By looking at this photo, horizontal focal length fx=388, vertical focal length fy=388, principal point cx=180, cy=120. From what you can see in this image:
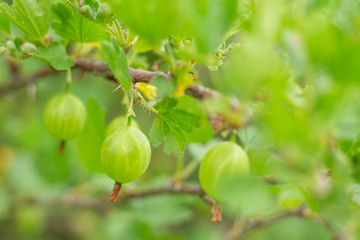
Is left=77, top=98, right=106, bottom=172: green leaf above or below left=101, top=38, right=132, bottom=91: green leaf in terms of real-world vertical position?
below

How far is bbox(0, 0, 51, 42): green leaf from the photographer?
792mm

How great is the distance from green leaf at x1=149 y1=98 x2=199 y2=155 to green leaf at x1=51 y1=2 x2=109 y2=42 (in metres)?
0.25

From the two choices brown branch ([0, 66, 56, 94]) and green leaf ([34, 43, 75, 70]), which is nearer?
green leaf ([34, 43, 75, 70])

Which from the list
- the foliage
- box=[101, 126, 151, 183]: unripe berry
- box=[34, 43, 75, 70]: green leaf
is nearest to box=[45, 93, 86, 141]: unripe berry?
the foliage

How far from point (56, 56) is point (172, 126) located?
1.08 ft

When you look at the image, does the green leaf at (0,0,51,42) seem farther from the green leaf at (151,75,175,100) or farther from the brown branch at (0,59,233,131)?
the green leaf at (151,75,175,100)

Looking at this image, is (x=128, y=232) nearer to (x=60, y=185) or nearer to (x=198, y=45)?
(x=60, y=185)

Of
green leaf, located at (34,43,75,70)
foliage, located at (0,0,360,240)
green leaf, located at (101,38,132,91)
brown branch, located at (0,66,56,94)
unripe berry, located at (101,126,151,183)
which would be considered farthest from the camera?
brown branch, located at (0,66,56,94)

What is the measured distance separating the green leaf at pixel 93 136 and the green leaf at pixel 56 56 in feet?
0.63

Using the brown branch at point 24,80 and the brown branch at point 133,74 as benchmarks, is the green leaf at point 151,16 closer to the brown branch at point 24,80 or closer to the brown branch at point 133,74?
the brown branch at point 133,74

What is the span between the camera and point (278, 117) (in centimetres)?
43

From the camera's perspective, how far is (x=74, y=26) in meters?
0.84

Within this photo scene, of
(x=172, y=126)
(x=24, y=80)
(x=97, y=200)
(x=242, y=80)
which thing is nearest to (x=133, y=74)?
(x=172, y=126)

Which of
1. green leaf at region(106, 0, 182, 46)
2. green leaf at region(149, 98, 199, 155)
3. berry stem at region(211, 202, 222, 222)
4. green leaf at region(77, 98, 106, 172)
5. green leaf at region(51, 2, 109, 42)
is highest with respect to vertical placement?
green leaf at region(106, 0, 182, 46)
